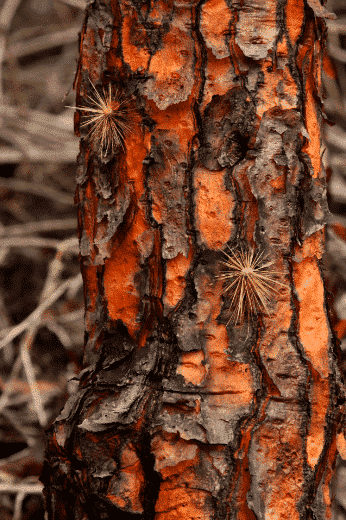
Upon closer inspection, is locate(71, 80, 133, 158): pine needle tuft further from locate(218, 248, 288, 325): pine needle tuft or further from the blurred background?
the blurred background

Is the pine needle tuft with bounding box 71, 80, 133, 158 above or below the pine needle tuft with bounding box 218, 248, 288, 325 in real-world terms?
above

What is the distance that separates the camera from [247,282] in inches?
26.4

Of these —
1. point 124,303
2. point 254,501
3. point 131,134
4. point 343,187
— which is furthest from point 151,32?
point 343,187

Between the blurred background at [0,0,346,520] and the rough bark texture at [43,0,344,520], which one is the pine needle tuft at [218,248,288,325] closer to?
the rough bark texture at [43,0,344,520]

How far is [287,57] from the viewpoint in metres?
0.68

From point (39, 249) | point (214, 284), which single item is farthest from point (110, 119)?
point (39, 249)

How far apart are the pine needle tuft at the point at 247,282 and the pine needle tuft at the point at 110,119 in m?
0.23

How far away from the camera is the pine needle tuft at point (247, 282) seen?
0.67 meters

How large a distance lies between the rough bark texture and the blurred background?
550mm

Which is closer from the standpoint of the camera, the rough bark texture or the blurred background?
the rough bark texture

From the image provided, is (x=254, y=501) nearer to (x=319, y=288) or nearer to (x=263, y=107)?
(x=319, y=288)

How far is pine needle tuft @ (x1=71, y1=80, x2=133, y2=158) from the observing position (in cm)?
69

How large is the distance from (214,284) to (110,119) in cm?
29

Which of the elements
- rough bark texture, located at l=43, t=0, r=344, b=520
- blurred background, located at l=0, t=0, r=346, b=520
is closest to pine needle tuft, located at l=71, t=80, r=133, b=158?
rough bark texture, located at l=43, t=0, r=344, b=520
